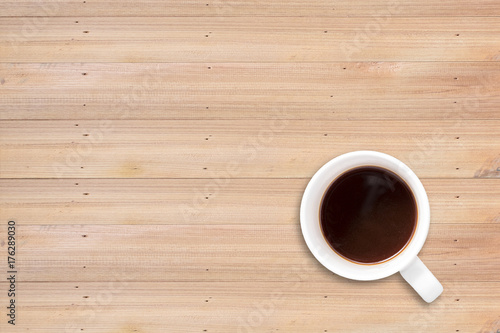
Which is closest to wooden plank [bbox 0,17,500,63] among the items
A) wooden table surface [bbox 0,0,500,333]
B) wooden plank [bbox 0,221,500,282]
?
wooden table surface [bbox 0,0,500,333]

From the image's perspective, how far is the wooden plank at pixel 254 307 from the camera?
27.5 inches

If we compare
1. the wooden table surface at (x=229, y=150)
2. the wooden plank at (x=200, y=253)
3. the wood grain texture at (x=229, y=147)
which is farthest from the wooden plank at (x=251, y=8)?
the wooden plank at (x=200, y=253)

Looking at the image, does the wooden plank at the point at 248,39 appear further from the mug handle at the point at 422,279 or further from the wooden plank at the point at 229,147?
the mug handle at the point at 422,279

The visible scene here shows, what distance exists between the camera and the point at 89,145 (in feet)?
2.32

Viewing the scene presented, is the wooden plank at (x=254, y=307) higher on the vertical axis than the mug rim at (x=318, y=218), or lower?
lower

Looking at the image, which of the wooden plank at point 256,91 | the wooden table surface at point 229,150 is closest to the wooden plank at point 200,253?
the wooden table surface at point 229,150

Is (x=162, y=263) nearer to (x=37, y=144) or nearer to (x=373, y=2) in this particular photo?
(x=37, y=144)

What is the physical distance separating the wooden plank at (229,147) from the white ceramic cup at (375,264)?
4 centimetres

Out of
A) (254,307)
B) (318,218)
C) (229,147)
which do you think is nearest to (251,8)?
(229,147)

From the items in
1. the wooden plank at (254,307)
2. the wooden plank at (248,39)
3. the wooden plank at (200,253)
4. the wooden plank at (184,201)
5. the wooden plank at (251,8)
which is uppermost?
the wooden plank at (251,8)

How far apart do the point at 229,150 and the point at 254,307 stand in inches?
9.7

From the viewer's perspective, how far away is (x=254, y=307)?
2.30 ft

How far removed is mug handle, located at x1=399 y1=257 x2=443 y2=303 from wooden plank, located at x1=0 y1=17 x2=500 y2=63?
317mm

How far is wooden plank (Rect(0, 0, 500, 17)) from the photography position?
2.33 ft
